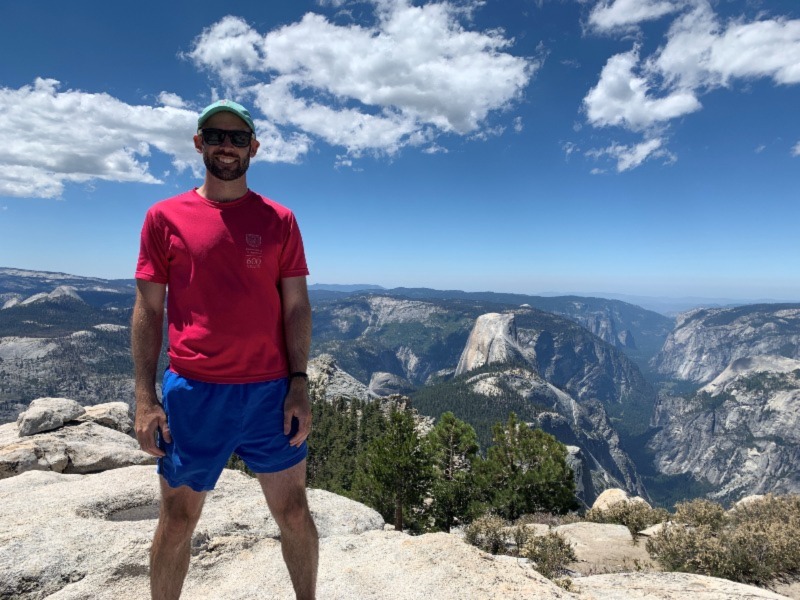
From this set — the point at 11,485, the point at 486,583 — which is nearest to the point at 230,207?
the point at 486,583

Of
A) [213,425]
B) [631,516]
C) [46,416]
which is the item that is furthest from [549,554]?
[46,416]

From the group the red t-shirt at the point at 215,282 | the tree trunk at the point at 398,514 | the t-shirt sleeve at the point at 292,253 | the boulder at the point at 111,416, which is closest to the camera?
the red t-shirt at the point at 215,282

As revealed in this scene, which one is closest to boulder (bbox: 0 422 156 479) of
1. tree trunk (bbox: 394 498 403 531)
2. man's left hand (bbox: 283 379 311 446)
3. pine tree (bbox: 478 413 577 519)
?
man's left hand (bbox: 283 379 311 446)

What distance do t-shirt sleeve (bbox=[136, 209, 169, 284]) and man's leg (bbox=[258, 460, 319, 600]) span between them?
2.08 m

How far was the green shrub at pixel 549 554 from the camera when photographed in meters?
8.85

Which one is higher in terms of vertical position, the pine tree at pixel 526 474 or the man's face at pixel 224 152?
the man's face at pixel 224 152

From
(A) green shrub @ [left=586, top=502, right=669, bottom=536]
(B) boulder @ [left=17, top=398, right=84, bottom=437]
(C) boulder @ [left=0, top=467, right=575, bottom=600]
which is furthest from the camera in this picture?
(B) boulder @ [left=17, top=398, right=84, bottom=437]

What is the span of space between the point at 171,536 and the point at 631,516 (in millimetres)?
19852

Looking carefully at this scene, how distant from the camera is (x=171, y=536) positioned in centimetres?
399

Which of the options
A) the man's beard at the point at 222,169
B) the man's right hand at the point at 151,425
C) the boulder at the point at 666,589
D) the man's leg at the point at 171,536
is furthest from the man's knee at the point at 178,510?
the boulder at the point at 666,589

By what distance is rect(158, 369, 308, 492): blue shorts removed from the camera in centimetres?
374

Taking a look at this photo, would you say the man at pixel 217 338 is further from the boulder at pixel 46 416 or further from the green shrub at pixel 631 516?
the boulder at pixel 46 416

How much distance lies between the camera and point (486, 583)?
561cm

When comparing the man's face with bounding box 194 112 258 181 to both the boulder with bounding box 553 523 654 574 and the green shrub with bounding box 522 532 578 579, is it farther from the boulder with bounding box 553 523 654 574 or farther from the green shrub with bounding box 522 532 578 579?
the boulder with bounding box 553 523 654 574
